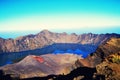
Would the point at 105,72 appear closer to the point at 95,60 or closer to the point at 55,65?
the point at 95,60

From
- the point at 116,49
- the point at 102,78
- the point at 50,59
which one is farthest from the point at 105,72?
the point at 50,59

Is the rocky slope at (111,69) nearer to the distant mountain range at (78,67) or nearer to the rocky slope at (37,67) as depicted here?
the distant mountain range at (78,67)

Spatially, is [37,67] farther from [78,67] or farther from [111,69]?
[111,69]

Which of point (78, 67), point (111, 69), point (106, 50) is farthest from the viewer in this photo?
point (78, 67)

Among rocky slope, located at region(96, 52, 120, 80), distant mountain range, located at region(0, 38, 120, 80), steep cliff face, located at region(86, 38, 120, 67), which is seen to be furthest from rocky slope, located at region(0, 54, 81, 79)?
rocky slope, located at region(96, 52, 120, 80)

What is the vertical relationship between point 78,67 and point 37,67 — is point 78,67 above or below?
above

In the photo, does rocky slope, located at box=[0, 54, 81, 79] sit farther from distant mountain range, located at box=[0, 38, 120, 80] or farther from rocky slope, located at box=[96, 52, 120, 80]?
rocky slope, located at box=[96, 52, 120, 80]

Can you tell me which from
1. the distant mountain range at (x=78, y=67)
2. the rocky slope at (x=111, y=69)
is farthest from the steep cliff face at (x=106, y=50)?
the rocky slope at (x=111, y=69)

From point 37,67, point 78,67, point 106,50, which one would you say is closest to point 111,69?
point 106,50
